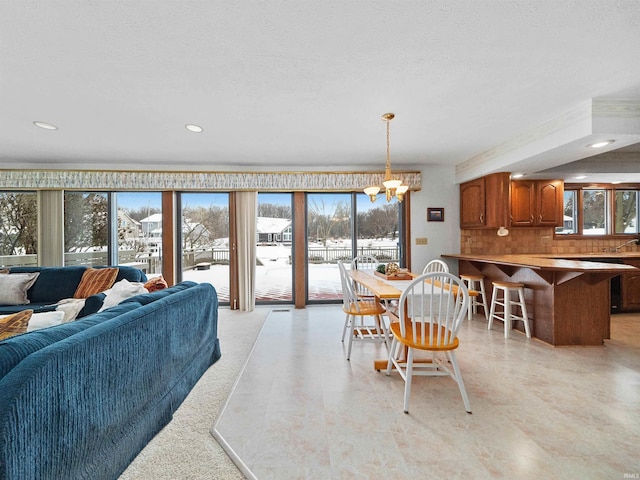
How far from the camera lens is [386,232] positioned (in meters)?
4.49

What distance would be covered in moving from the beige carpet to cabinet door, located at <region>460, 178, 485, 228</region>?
3775mm

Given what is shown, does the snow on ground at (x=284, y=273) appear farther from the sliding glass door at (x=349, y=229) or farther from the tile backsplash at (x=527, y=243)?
the tile backsplash at (x=527, y=243)

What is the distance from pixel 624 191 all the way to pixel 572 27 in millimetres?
4797

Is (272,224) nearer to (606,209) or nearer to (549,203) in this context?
(549,203)

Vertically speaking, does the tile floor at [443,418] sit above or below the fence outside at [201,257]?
below

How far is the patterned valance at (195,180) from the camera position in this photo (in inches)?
153

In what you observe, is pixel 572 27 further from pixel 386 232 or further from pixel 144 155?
pixel 144 155

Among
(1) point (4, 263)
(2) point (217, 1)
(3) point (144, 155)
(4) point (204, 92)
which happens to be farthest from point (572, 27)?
(1) point (4, 263)

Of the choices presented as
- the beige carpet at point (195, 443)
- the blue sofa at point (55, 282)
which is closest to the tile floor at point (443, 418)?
the beige carpet at point (195, 443)

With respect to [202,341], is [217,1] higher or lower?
higher

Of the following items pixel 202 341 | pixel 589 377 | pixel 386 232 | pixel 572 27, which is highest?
pixel 572 27

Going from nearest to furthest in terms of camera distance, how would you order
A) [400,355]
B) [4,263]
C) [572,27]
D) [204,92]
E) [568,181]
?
[572,27] < [204,92] < [400,355] < [4,263] < [568,181]

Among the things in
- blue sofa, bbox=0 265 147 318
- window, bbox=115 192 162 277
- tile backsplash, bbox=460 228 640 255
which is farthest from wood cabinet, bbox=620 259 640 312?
window, bbox=115 192 162 277

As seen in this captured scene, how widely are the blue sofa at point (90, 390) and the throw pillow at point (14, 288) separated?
243cm
